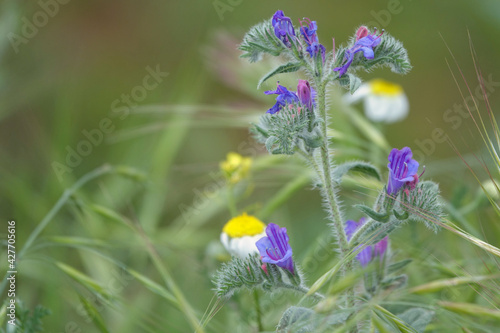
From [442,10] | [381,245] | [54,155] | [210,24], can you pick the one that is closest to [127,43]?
[210,24]

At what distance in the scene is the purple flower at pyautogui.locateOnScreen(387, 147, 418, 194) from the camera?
842 millimetres

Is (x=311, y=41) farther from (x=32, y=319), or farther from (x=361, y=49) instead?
(x=32, y=319)

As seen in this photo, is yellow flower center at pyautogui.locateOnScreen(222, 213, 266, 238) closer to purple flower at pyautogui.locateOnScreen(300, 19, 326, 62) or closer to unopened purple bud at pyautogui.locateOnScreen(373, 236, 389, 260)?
unopened purple bud at pyautogui.locateOnScreen(373, 236, 389, 260)

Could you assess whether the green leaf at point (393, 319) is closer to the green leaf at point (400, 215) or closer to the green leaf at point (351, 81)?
the green leaf at point (400, 215)

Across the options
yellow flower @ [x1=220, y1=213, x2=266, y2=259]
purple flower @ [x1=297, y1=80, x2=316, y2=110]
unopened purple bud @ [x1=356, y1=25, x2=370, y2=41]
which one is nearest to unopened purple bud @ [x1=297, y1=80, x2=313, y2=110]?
purple flower @ [x1=297, y1=80, x2=316, y2=110]

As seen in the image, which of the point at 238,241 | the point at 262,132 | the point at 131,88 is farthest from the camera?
the point at 131,88

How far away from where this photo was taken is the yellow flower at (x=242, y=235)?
113 centimetres

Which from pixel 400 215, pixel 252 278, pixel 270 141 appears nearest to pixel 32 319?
pixel 252 278

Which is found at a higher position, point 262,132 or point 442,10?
point 442,10

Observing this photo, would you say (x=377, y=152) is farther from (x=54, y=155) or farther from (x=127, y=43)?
(x=127, y=43)

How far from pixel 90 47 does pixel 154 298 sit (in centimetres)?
143

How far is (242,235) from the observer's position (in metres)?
1.14

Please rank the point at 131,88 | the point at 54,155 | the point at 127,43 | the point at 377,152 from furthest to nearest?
the point at 127,43
the point at 131,88
the point at 54,155
the point at 377,152

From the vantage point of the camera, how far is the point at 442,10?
2650mm
